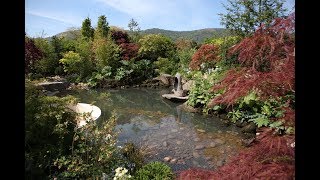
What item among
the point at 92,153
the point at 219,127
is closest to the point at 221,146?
the point at 219,127

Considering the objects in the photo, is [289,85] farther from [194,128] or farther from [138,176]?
[194,128]

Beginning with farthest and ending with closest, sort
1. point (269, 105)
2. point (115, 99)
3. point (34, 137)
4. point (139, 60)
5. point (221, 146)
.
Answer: point (139, 60) < point (115, 99) < point (269, 105) < point (221, 146) < point (34, 137)

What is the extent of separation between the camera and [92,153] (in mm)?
4613

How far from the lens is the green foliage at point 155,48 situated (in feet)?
63.2

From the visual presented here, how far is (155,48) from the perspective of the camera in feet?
63.2

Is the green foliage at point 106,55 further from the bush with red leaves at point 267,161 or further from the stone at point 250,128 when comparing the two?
the bush with red leaves at point 267,161

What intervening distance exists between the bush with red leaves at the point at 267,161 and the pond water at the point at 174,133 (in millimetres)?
3137

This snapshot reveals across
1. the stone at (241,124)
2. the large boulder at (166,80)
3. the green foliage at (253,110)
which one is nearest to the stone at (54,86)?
the large boulder at (166,80)

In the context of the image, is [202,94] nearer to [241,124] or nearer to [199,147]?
[241,124]

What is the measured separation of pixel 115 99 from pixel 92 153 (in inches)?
306

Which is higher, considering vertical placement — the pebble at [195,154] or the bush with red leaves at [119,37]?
the bush with red leaves at [119,37]

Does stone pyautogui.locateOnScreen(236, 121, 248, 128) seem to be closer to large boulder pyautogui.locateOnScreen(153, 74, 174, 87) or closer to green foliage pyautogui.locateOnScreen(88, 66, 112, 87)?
large boulder pyautogui.locateOnScreen(153, 74, 174, 87)

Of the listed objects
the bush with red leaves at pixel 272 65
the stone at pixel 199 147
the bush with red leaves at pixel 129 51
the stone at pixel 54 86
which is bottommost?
the stone at pixel 199 147

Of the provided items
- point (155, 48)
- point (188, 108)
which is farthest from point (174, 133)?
point (155, 48)
